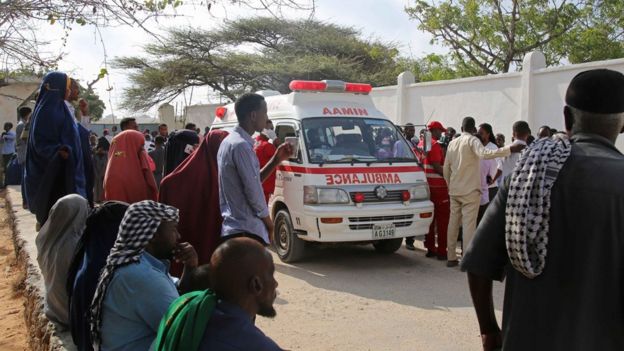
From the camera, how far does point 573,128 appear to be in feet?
6.44

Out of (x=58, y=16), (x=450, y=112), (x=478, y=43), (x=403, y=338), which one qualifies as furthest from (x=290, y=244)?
(x=478, y=43)

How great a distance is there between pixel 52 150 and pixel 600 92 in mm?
4254

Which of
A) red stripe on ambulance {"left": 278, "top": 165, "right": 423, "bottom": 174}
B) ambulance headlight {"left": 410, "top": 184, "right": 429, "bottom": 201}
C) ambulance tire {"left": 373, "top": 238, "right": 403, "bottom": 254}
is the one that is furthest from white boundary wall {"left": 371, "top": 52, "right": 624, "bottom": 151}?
red stripe on ambulance {"left": 278, "top": 165, "right": 423, "bottom": 174}

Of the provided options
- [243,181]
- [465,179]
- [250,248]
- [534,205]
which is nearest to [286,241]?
[465,179]

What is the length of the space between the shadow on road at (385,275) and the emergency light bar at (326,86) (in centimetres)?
220

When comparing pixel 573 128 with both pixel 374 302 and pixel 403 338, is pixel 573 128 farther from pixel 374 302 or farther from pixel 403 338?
pixel 374 302

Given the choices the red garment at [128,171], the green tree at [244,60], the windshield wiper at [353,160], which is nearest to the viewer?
the red garment at [128,171]

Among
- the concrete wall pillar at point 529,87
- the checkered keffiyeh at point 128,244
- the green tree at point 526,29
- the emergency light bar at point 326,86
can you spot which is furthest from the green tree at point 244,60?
the checkered keffiyeh at point 128,244

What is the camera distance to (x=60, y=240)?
4.06 m

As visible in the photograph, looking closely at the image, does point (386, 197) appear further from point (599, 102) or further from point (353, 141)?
point (599, 102)

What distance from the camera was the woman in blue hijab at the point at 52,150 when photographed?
4.78 metres

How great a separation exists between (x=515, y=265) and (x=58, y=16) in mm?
4560

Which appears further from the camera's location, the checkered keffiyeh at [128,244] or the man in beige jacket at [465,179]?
the man in beige jacket at [465,179]

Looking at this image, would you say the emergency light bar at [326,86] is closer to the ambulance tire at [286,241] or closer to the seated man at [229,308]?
the ambulance tire at [286,241]
